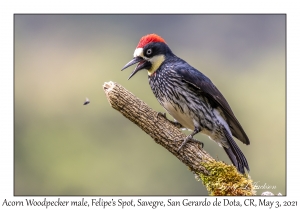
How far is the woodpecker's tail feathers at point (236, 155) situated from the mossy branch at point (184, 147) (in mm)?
334

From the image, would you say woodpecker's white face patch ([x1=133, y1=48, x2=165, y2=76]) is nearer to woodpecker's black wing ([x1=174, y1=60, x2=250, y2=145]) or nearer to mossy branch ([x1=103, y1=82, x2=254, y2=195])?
woodpecker's black wing ([x1=174, y1=60, x2=250, y2=145])

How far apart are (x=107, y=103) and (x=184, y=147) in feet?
76.6

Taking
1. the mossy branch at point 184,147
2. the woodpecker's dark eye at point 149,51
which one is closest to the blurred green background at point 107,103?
the woodpecker's dark eye at point 149,51

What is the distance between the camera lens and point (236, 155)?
6.37 m

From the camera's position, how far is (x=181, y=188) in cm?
2192

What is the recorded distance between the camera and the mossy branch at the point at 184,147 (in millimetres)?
5574

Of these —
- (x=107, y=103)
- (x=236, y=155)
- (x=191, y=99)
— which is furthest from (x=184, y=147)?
(x=107, y=103)

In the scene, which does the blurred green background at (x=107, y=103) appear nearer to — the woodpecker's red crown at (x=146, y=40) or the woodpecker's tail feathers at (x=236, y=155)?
the woodpecker's tail feathers at (x=236, y=155)

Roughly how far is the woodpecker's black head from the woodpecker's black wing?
0.29 meters

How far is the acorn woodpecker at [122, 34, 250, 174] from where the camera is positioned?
6324 mm

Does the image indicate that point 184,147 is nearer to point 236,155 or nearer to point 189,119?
point 189,119

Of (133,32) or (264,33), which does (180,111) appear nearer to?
(264,33)

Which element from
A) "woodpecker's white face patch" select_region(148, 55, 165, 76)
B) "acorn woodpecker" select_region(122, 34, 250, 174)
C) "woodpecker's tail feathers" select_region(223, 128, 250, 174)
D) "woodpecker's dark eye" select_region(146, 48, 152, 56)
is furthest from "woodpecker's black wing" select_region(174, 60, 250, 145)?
"woodpecker's dark eye" select_region(146, 48, 152, 56)

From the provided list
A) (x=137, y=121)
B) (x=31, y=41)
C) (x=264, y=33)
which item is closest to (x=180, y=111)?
(x=137, y=121)
